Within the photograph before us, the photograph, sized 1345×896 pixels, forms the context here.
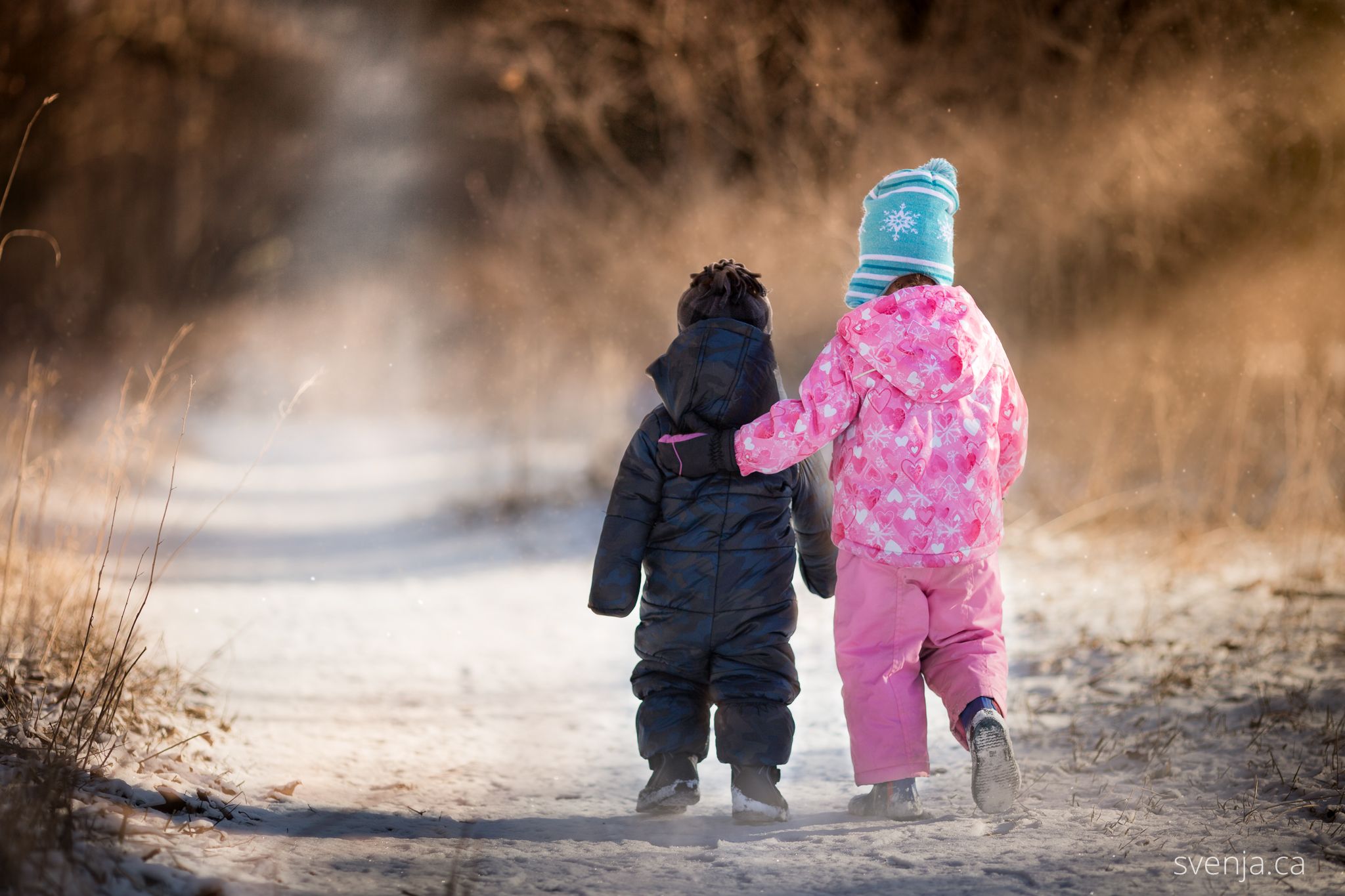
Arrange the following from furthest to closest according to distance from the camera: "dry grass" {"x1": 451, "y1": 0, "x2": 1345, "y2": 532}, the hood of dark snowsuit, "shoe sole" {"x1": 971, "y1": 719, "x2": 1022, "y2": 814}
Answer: "dry grass" {"x1": 451, "y1": 0, "x2": 1345, "y2": 532} → the hood of dark snowsuit → "shoe sole" {"x1": 971, "y1": 719, "x2": 1022, "y2": 814}

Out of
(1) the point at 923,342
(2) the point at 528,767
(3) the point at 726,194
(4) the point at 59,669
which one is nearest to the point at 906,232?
(1) the point at 923,342

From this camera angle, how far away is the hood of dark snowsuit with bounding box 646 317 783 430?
109 inches

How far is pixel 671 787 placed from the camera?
8.84ft

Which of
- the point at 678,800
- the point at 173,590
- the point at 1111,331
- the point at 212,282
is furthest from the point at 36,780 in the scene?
the point at 212,282

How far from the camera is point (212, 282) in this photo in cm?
1695

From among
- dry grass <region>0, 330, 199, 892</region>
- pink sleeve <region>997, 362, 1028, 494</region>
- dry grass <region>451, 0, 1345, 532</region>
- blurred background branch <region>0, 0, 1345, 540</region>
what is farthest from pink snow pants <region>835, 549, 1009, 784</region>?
dry grass <region>451, 0, 1345, 532</region>

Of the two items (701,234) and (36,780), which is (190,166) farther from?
(36,780)

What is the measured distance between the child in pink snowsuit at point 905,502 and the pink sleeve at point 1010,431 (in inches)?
2.2

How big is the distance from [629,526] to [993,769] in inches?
42.0

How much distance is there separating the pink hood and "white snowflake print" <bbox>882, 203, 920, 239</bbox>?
7.3 inches

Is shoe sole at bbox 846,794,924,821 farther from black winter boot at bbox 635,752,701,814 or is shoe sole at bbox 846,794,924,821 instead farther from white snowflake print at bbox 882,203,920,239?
white snowflake print at bbox 882,203,920,239

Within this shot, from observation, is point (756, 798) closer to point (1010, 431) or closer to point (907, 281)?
point (1010, 431)

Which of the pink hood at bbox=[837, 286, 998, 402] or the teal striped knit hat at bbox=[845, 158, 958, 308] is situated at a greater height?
the teal striped knit hat at bbox=[845, 158, 958, 308]

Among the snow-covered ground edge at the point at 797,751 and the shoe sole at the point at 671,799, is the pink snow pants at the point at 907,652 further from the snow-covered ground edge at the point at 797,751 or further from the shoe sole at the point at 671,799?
the shoe sole at the point at 671,799
